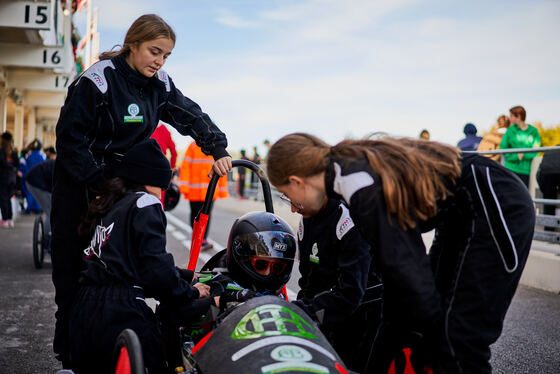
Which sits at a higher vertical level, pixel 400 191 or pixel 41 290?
pixel 400 191

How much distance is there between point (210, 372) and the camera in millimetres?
2113

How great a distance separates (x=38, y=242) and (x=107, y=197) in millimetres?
5142

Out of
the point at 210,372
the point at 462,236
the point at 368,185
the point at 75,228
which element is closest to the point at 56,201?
Answer: the point at 75,228

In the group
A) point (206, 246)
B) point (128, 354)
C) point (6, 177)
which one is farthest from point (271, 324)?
point (6, 177)

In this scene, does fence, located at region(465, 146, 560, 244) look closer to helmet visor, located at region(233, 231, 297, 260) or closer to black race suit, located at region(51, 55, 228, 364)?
helmet visor, located at region(233, 231, 297, 260)

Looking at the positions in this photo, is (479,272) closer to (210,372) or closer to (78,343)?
(210,372)

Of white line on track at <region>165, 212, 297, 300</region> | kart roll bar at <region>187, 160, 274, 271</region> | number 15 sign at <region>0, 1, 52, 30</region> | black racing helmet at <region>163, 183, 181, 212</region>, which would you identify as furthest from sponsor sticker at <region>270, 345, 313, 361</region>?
number 15 sign at <region>0, 1, 52, 30</region>

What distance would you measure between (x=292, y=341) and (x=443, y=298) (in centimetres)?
82

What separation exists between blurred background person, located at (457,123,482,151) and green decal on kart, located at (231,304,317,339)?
A: 8.83m

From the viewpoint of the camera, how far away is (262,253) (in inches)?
131

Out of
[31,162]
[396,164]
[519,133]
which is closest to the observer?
[396,164]

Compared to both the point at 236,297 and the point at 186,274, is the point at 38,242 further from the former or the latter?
the point at 236,297

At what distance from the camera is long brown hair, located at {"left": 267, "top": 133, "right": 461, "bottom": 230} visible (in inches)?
83.8

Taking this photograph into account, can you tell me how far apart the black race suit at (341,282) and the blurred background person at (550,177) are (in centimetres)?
507
